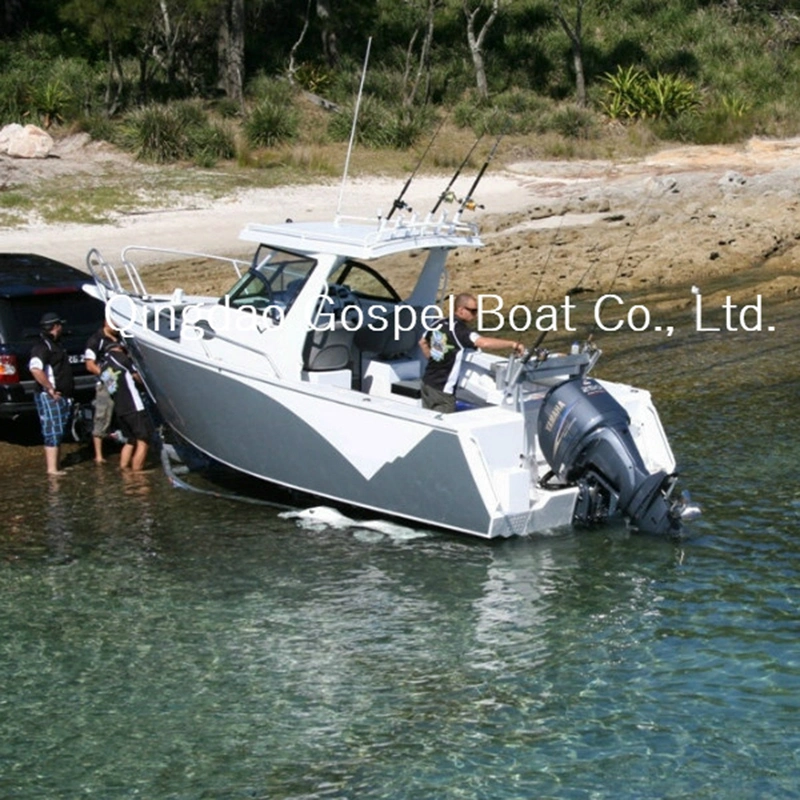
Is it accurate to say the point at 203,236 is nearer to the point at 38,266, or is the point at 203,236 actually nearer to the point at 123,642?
the point at 38,266

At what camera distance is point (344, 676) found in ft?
30.0

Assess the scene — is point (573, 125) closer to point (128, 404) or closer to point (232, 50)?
point (232, 50)

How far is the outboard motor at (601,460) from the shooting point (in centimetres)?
1080

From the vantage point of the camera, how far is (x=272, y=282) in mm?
12391

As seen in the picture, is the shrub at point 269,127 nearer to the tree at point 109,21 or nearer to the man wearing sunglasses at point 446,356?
the tree at point 109,21

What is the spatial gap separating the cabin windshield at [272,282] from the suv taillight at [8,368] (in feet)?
7.95

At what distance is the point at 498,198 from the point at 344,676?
18320 mm

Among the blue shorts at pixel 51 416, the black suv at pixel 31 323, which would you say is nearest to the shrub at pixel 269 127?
the black suv at pixel 31 323

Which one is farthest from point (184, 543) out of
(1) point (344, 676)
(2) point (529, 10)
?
(2) point (529, 10)

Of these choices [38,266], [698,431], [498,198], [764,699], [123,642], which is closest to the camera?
[764,699]

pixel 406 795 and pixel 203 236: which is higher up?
pixel 203 236

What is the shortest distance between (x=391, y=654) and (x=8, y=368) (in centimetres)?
605

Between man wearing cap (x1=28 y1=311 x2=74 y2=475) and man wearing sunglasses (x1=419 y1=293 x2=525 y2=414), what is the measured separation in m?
3.75

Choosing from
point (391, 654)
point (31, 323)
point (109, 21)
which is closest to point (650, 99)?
point (109, 21)
